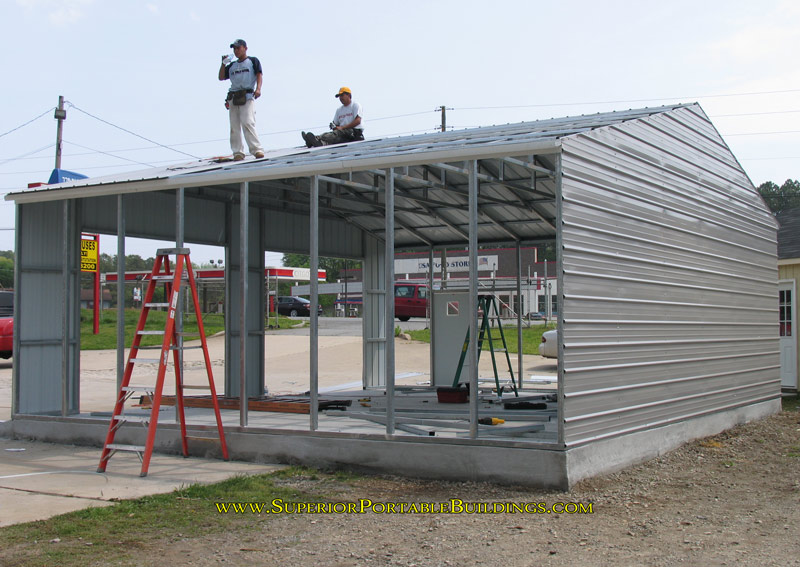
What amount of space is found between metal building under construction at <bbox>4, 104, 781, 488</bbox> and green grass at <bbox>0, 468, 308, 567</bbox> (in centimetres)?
152

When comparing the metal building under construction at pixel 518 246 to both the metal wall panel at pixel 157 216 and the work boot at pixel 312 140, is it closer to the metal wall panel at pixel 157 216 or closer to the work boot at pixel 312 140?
the metal wall panel at pixel 157 216

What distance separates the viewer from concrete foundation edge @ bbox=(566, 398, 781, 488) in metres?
7.09

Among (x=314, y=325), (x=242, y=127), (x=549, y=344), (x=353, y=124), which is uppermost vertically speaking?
(x=353, y=124)

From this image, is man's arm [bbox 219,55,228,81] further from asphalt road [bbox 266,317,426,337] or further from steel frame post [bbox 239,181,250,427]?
asphalt road [bbox 266,317,426,337]

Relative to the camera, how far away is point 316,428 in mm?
8211

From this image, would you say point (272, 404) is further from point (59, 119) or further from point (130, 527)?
point (59, 119)

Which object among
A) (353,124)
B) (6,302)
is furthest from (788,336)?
(6,302)

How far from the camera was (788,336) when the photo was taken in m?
15.4

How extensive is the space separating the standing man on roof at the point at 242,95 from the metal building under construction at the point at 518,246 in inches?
34.6

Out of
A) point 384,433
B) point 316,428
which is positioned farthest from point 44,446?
point 384,433

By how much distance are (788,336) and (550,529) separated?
11.6 metres

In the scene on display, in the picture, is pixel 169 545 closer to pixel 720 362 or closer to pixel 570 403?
pixel 570 403

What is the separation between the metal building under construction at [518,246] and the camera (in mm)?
7348

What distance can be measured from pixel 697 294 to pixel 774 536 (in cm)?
465
